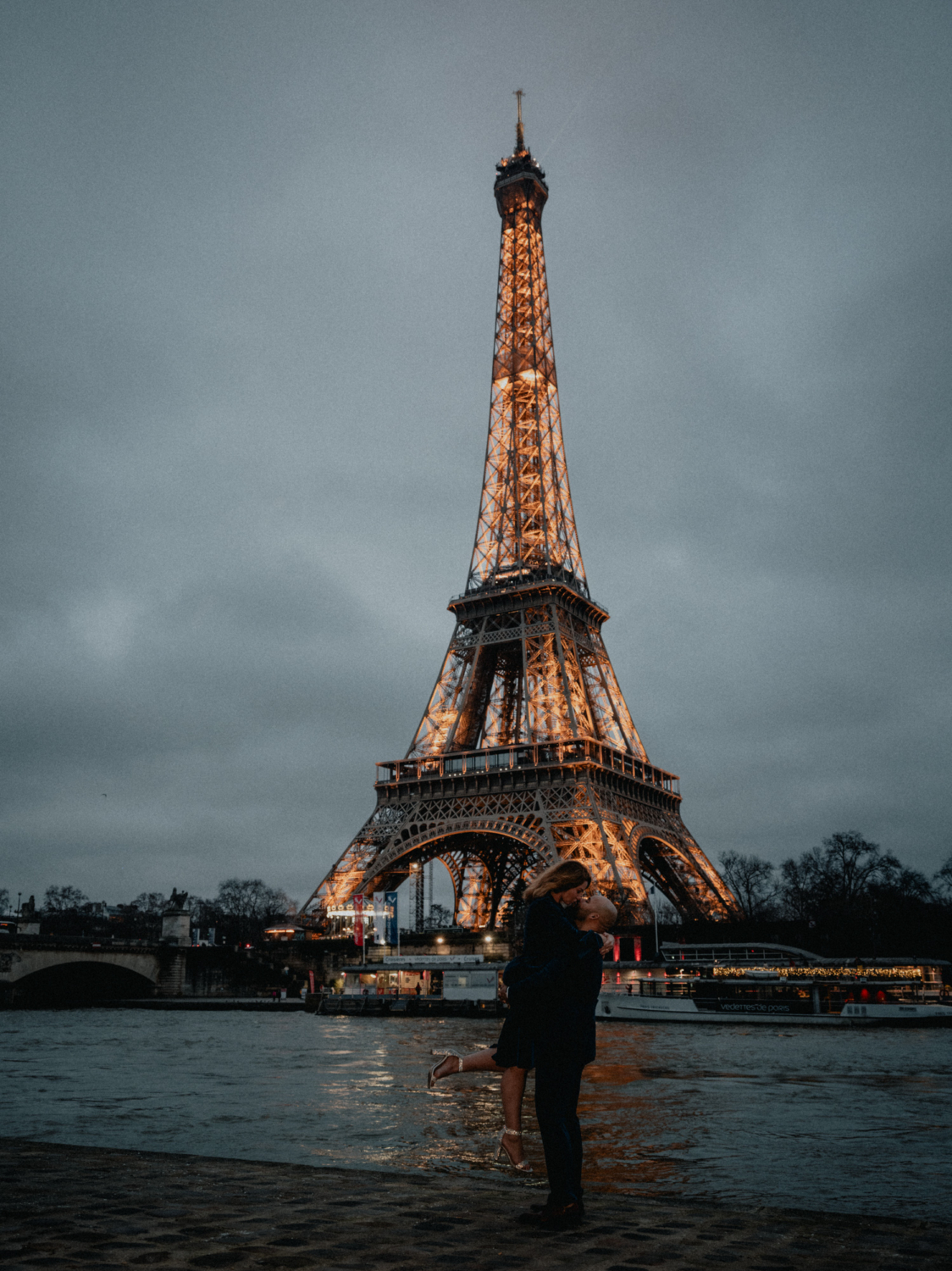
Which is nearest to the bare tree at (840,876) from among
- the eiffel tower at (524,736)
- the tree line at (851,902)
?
the tree line at (851,902)

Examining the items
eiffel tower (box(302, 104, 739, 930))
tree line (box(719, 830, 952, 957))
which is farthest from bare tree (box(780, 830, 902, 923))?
eiffel tower (box(302, 104, 739, 930))

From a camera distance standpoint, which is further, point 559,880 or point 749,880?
point 749,880

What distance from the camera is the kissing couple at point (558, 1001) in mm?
5766

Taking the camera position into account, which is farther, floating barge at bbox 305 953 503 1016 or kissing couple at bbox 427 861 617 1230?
floating barge at bbox 305 953 503 1016

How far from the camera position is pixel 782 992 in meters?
41.8

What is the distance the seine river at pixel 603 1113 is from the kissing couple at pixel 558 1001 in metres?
1.68

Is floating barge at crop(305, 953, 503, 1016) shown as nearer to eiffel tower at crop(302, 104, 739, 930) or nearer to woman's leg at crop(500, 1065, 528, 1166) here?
eiffel tower at crop(302, 104, 739, 930)

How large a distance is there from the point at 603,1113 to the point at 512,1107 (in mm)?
6268

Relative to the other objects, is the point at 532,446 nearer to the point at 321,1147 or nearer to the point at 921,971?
the point at 921,971

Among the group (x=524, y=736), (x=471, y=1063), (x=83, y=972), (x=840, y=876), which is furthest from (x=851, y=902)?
(x=471, y=1063)

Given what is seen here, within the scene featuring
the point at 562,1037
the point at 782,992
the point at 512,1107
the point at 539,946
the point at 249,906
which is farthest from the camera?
the point at 249,906

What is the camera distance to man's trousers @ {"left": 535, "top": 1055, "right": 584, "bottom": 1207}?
5605 millimetres

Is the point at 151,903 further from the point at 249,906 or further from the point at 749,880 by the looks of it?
the point at 749,880

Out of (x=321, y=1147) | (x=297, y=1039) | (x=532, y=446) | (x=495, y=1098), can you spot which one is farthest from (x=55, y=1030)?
(x=532, y=446)
